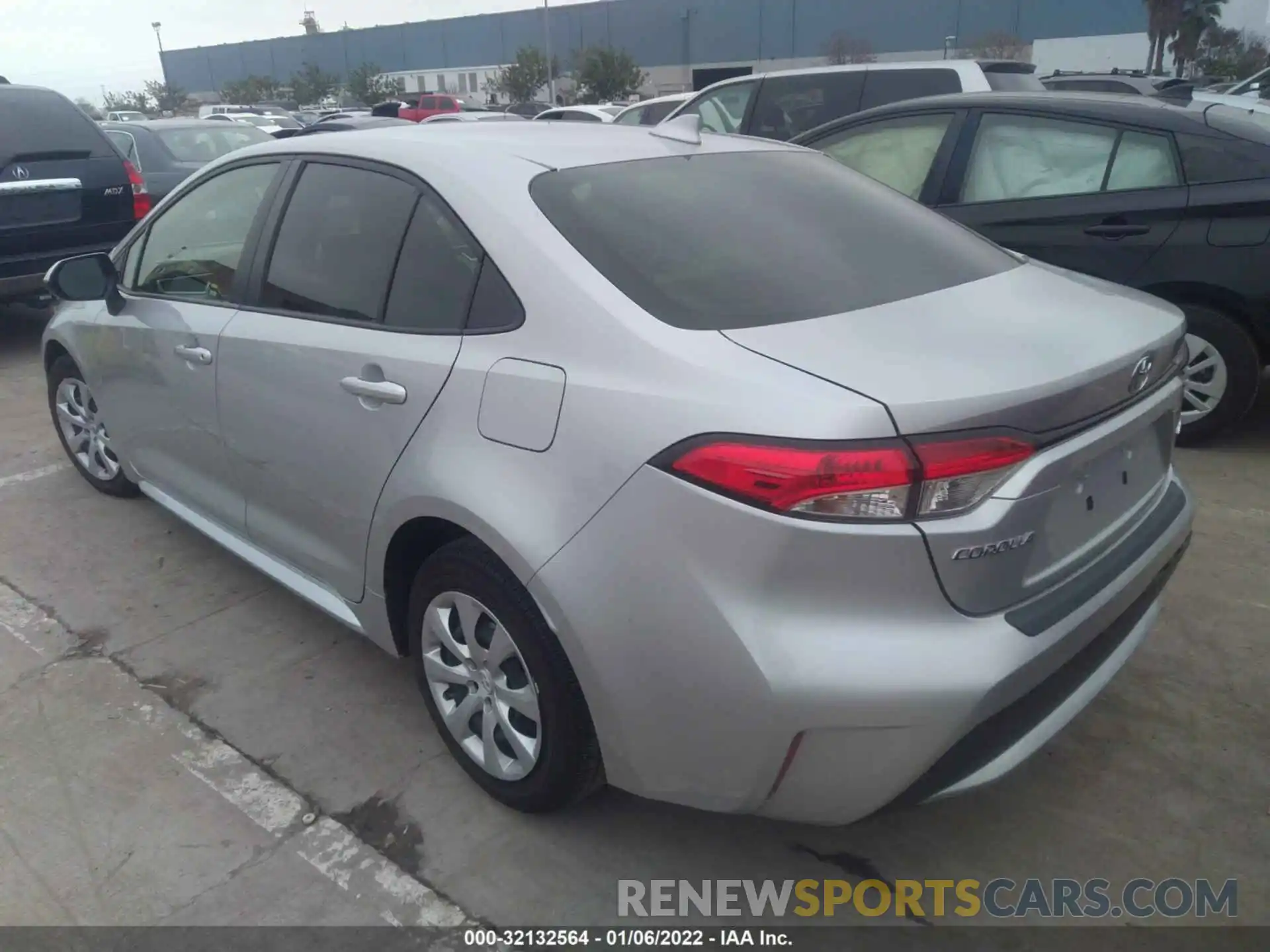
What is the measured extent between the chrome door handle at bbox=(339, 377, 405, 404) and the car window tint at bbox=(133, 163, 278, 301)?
2.99 feet

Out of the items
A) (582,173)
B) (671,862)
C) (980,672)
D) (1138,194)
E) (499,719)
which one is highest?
(582,173)

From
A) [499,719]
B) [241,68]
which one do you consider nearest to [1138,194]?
[499,719]

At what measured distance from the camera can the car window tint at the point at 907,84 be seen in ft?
23.7

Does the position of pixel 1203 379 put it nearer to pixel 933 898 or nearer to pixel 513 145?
pixel 933 898

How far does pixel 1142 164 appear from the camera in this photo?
179 inches

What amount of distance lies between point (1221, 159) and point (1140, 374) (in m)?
2.92

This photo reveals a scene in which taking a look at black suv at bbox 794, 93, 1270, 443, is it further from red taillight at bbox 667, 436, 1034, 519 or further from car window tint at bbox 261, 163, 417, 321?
car window tint at bbox 261, 163, 417, 321

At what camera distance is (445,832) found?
2.49 m

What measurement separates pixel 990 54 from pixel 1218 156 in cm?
5175

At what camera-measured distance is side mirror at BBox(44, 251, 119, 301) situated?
3711 mm

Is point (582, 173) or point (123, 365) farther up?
point (582, 173)

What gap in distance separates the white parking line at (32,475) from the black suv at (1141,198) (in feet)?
Result: 15.2

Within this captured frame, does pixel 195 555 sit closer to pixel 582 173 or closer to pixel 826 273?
pixel 582 173

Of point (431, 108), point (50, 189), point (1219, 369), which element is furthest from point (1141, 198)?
point (431, 108)
